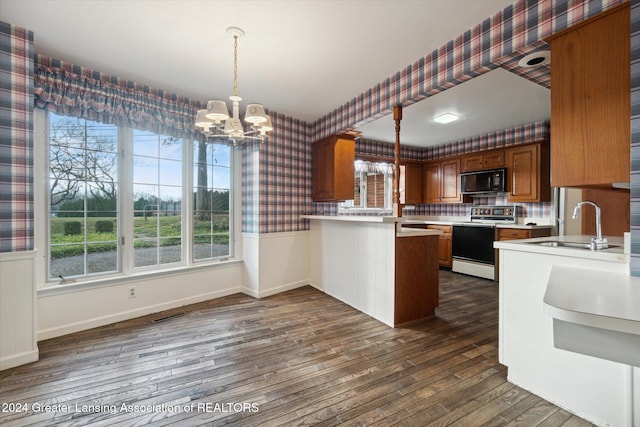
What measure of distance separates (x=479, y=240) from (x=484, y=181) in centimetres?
108

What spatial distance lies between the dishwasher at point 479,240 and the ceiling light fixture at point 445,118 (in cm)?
186

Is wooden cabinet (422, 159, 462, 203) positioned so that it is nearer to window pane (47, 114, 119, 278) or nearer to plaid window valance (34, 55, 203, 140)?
plaid window valance (34, 55, 203, 140)

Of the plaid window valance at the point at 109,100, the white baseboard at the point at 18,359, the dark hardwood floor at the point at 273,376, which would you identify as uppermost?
the plaid window valance at the point at 109,100

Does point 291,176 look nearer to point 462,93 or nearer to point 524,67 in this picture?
point 462,93

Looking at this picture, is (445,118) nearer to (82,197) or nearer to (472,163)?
(472,163)

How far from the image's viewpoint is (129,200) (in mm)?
3125

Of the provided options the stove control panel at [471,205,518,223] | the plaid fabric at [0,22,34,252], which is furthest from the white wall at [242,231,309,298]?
the stove control panel at [471,205,518,223]

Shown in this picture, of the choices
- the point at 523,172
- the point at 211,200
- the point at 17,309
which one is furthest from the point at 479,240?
the point at 17,309

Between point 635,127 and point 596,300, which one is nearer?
point 596,300

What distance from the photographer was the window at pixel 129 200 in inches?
108

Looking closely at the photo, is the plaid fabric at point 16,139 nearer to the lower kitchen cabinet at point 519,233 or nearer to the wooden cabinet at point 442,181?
the lower kitchen cabinet at point 519,233

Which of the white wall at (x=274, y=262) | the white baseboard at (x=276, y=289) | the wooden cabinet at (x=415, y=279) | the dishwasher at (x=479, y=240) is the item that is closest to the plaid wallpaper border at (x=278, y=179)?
the white wall at (x=274, y=262)

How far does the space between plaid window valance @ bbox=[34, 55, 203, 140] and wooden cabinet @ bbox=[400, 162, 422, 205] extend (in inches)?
164

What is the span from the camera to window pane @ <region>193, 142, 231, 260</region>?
369cm
